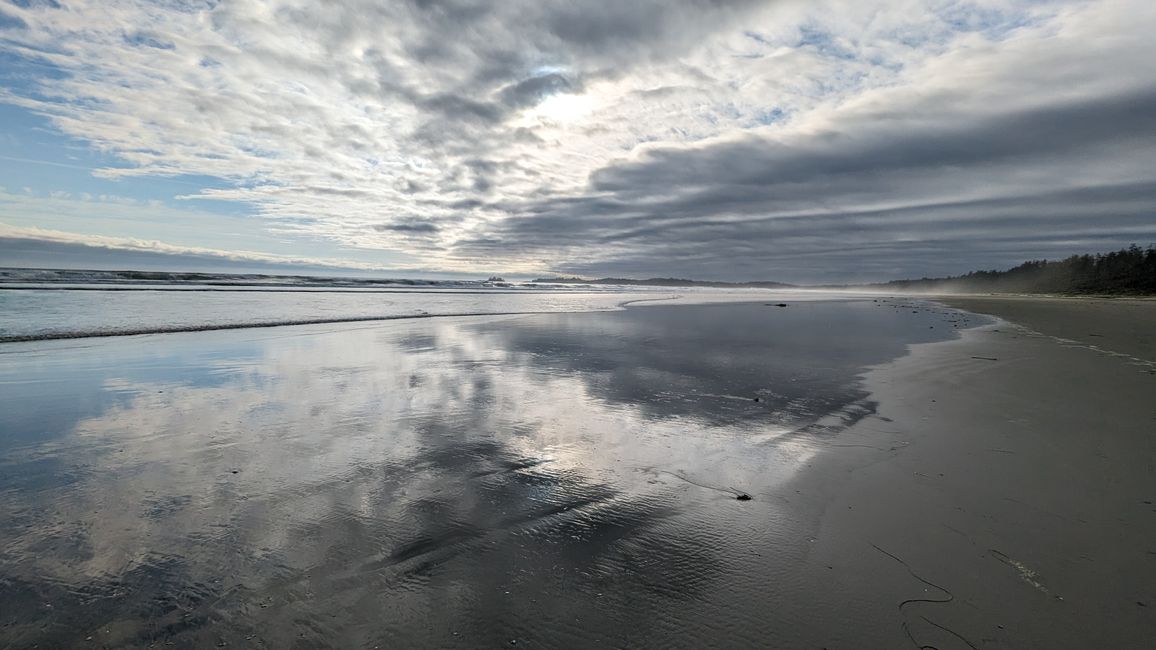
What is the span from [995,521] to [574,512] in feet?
11.1

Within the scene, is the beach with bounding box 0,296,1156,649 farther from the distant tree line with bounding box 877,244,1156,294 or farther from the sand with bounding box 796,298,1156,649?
the distant tree line with bounding box 877,244,1156,294

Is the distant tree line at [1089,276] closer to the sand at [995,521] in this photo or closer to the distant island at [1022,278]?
the distant island at [1022,278]

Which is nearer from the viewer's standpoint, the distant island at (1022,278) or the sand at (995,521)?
the sand at (995,521)

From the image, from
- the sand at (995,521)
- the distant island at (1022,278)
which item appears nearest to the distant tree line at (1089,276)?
the distant island at (1022,278)

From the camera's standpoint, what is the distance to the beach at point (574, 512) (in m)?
2.69

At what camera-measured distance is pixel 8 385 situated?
811cm

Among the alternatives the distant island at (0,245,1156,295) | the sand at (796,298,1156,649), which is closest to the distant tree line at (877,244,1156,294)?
the distant island at (0,245,1156,295)

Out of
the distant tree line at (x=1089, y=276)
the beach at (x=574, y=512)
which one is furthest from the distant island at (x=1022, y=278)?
the beach at (x=574, y=512)

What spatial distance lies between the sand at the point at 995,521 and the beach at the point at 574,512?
1.0 inches

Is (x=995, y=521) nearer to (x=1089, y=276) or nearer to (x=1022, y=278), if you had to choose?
(x=1089, y=276)

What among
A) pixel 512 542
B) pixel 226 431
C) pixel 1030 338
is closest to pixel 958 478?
pixel 512 542

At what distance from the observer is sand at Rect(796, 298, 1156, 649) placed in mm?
2674

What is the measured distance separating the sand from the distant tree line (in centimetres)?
6557

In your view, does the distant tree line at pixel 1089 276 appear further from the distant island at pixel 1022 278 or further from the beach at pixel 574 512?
the beach at pixel 574 512
